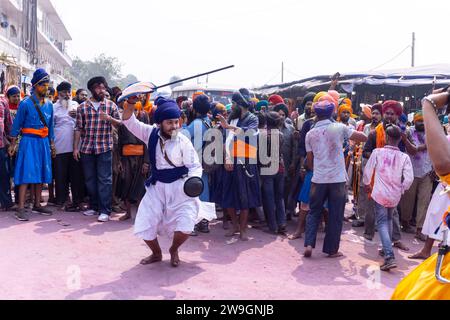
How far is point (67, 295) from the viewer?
396 cm

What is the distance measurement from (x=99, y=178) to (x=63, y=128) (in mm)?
1112

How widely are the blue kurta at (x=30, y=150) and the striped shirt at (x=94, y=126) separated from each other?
55 cm

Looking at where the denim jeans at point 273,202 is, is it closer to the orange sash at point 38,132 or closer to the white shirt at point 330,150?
the white shirt at point 330,150

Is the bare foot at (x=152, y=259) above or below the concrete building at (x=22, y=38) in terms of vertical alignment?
below

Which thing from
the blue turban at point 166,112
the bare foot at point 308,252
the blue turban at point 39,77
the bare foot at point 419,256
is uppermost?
the blue turban at point 39,77

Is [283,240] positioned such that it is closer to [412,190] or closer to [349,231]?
[349,231]

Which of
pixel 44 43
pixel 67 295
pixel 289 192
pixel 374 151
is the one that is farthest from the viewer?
pixel 44 43

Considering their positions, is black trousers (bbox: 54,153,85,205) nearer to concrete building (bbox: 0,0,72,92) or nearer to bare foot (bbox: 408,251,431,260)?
concrete building (bbox: 0,0,72,92)

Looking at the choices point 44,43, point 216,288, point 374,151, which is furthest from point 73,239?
point 44,43

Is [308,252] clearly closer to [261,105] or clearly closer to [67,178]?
[261,105]

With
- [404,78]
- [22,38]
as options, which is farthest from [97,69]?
[404,78]

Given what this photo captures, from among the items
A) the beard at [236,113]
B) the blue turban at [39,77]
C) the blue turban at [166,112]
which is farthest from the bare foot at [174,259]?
the blue turban at [39,77]

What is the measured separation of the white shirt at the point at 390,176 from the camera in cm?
536

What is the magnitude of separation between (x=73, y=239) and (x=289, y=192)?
10.9 feet
